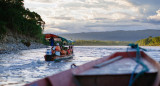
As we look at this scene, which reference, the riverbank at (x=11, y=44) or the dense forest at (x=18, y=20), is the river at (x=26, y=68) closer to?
the riverbank at (x=11, y=44)

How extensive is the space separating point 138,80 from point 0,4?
62247mm

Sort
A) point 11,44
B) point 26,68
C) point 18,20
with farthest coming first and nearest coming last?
point 18,20 < point 11,44 < point 26,68

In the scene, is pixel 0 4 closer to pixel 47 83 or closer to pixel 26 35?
pixel 26 35

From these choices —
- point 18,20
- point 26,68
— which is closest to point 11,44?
point 18,20

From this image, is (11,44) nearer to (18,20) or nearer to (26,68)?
(18,20)

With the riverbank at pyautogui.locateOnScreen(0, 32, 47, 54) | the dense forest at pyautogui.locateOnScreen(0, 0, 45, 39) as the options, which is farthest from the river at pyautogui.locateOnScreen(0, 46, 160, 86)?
the dense forest at pyautogui.locateOnScreen(0, 0, 45, 39)

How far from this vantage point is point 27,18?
89.8 m

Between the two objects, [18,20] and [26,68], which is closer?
[26,68]

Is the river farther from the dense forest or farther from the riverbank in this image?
the dense forest

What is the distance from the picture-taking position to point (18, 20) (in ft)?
240

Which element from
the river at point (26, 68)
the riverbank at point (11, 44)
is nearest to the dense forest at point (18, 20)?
the riverbank at point (11, 44)

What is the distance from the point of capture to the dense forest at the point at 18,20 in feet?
205

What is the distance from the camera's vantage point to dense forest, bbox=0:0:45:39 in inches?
2456

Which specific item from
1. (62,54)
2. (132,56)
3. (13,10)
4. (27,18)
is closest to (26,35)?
(27,18)
